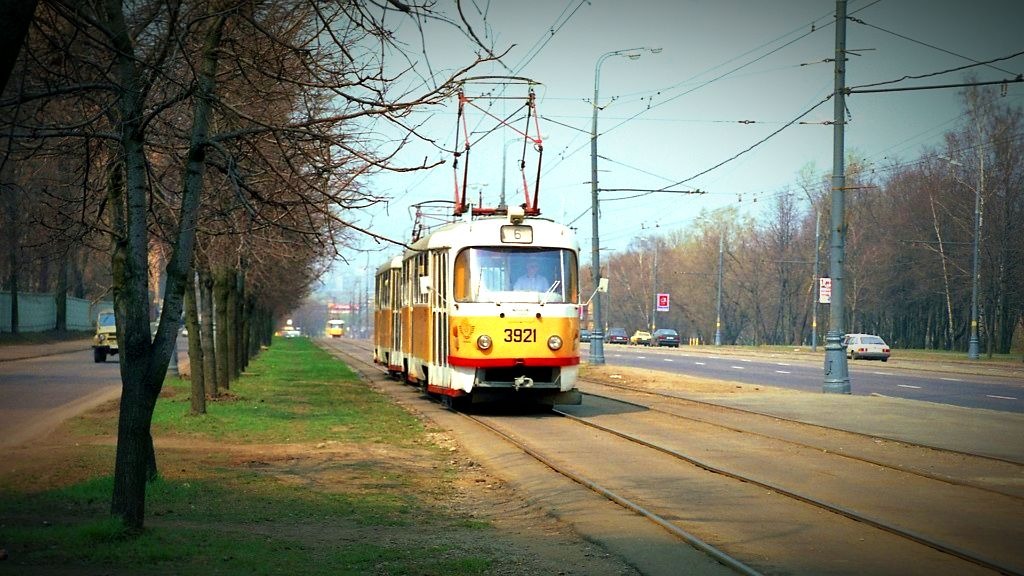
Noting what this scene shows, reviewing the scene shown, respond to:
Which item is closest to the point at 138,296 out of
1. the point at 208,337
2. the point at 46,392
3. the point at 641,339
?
the point at 208,337

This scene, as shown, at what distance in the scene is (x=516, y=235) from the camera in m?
22.9

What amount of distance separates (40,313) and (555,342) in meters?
62.2

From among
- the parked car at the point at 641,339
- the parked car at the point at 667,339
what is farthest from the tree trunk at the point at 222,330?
the parked car at the point at 641,339

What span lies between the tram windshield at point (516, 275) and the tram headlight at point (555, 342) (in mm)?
770

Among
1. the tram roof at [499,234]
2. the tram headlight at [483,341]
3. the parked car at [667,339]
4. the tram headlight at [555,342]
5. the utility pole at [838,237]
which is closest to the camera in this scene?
the tram headlight at [483,341]

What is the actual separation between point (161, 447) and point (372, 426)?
4.96 metres

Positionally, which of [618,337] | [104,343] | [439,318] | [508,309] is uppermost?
[508,309]

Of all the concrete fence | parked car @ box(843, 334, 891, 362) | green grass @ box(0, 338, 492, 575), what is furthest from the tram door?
the concrete fence

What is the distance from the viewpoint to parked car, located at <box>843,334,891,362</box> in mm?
59719

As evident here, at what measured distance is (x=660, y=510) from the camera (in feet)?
38.2

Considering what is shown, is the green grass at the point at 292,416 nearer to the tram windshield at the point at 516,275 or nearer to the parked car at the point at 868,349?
the tram windshield at the point at 516,275

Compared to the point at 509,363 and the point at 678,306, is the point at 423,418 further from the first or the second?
the point at 678,306

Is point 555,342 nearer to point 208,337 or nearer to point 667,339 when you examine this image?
point 208,337

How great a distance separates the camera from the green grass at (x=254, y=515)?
8.74 m
